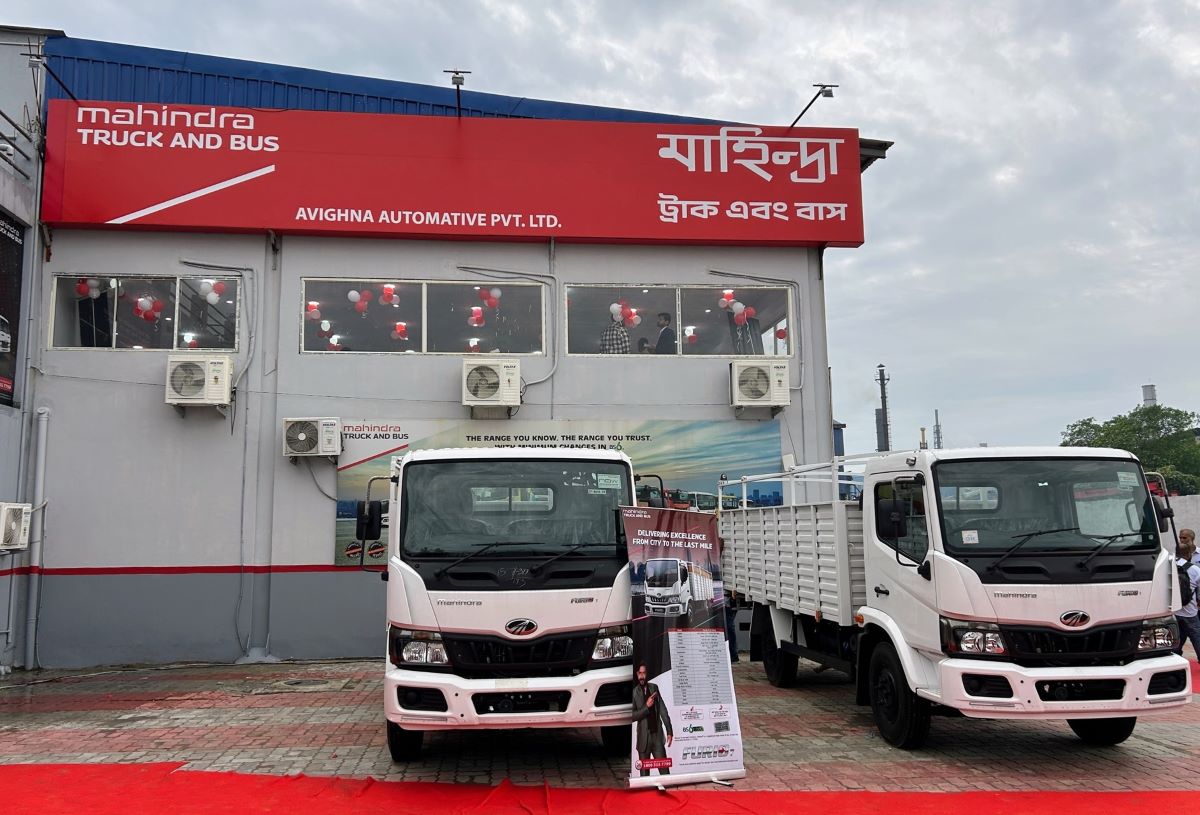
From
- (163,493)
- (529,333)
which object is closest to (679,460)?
(529,333)

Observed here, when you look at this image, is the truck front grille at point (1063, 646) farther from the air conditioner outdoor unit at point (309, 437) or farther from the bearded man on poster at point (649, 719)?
the air conditioner outdoor unit at point (309, 437)

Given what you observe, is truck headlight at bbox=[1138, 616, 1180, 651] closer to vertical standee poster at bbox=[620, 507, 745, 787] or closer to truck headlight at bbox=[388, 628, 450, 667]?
vertical standee poster at bbox=[620, 507, 745, 787]

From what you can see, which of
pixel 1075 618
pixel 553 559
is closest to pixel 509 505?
pixel 553 559

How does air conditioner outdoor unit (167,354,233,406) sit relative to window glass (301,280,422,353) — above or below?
below

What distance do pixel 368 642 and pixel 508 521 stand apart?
6705 mm

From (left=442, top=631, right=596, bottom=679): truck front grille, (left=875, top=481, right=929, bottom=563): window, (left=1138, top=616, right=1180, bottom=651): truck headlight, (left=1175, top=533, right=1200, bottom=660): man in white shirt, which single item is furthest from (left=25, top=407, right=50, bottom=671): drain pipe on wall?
(left=1175, top=533, right=1200, bottom=660): man in white shirt

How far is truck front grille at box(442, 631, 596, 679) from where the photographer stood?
20.2 ft

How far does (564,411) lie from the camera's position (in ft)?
42.6

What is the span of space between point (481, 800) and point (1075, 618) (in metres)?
4.32

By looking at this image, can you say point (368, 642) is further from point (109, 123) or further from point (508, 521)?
point (109, 123)

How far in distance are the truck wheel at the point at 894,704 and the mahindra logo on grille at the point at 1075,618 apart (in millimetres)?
1214

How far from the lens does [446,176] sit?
13.0m

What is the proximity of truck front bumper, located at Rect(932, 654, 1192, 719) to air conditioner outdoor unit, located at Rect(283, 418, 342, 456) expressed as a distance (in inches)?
337

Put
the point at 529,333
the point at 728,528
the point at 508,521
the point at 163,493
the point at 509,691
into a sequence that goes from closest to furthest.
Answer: the point at 509,691 → the point at 508,521 → the point at 728,528 → the point at 163,493 → the point at 529,333
